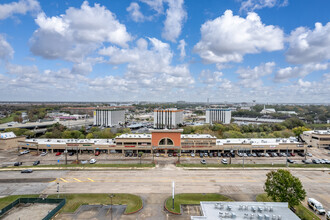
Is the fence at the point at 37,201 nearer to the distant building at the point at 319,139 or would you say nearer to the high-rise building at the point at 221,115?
the distant building at the point at 319,139

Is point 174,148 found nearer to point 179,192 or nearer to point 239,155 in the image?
point 239,155

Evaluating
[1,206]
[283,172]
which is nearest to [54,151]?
[1,206]

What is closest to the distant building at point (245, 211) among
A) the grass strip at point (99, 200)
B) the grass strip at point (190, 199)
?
the grass strip at point (190, 199)

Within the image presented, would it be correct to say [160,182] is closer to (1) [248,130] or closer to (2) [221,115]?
(1) [248,130]

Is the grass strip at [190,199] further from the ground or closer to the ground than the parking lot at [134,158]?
closer to the ground

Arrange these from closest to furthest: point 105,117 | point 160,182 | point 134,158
→ point 160,182
point 134,158
point 105,117

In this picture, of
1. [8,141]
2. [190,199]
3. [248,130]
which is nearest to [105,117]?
[8,141]

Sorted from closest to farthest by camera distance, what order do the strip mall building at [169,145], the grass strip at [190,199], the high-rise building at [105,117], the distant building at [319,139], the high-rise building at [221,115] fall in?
the grass strip at [190,199], the strip mall building at [169,145], the distant building at [319,139], the high-rise building at [105,117], the high-rise building at [221,115]
